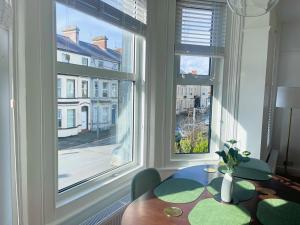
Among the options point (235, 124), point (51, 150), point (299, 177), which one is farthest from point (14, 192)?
point (299, 177)

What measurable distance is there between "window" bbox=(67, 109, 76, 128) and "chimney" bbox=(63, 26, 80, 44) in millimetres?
481

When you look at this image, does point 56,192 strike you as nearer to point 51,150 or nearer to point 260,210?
point 51,150

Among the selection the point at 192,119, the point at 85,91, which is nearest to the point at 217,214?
the point at 85,91

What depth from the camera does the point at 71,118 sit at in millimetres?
1642

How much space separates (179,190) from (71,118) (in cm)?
89

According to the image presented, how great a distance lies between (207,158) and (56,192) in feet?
5.86

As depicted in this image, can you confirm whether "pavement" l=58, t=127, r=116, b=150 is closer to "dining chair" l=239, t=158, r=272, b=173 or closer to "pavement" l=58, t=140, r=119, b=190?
"pavement" l=58, t=140, r=119, b=190

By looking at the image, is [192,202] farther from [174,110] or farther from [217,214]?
[174,110]

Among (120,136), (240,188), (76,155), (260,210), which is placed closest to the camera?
(260,210)

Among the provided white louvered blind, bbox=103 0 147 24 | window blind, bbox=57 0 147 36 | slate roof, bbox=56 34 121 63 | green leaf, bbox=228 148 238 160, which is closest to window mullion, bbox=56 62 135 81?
slate roof, bbox=56 34 121 63

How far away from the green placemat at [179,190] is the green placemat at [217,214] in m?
0.10

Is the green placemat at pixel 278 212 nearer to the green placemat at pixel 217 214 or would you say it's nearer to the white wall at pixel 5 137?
the green placemat at pixel 217 214

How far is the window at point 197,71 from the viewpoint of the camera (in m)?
2.56

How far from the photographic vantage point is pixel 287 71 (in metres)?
3.89
